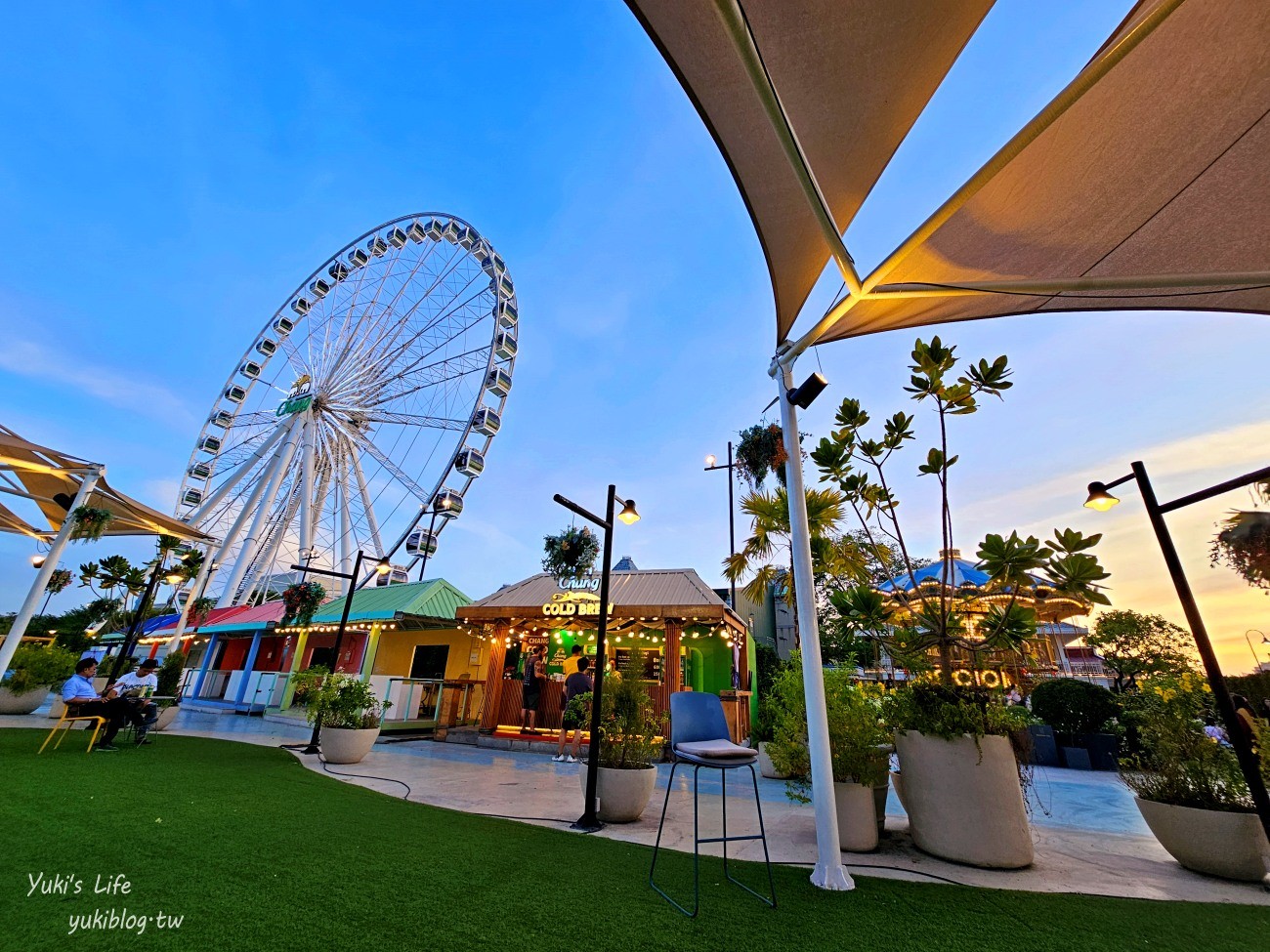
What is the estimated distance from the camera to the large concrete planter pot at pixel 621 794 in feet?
13.9

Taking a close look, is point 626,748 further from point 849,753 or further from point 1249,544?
point 1249,544

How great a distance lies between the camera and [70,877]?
223 cm

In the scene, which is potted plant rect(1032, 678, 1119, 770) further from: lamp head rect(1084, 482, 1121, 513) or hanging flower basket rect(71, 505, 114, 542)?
hanging flower basket rect(71, 505, 114, 542)

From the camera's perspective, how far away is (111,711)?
21.6ft

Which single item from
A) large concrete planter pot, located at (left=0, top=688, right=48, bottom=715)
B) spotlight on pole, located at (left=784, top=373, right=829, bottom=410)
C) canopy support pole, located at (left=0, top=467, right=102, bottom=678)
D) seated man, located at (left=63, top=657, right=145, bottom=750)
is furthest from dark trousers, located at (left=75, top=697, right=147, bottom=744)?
spotlight on pole, located at (left=784, top=373, right=829, bottom=410)

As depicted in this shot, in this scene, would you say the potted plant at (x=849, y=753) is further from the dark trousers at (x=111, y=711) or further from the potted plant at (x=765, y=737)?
the dark trousers at (x=111, y=711)

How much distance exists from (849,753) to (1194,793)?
221 centimetres

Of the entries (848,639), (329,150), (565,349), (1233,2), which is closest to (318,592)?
(848,639)

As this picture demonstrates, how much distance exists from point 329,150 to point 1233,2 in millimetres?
53633

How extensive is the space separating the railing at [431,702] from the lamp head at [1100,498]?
1195cm

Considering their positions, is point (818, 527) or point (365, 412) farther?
point (365, 412)

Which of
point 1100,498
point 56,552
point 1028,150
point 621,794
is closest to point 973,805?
point 621,794

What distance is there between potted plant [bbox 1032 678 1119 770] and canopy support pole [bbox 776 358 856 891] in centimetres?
897

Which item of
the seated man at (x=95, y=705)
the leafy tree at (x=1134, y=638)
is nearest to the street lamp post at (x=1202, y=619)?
the seated man at (x=95, y=705)
